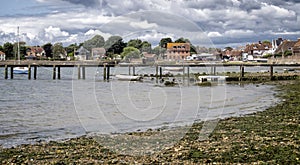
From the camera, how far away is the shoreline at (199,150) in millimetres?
8234

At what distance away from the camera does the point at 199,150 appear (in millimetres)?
9141

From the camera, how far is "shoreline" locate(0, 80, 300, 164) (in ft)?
27.0

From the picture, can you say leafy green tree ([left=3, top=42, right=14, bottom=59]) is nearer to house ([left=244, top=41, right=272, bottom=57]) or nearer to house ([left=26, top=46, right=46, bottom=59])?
house ([left=26, top=46, right=46, bottom=59])

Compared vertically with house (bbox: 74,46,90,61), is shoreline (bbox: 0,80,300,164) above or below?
below

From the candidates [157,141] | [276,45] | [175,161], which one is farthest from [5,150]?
[276,45]

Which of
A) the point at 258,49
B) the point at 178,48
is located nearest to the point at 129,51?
the point at 178,48

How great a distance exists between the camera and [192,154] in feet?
28.6

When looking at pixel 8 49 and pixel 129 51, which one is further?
pixel 8 49

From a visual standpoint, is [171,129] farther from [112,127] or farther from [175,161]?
[175,161]

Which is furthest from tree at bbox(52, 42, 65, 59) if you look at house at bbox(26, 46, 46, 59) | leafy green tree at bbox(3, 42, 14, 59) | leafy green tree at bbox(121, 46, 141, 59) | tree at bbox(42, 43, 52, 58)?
leafy green tree at bbox(121, 46, 141, 59)

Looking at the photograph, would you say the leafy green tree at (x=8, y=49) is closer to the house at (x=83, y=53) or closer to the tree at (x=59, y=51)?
the tree at (x=59, y=51)

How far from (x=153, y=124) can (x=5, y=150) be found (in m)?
6.49

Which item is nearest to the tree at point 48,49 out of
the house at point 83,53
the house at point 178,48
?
the house at point 83,53

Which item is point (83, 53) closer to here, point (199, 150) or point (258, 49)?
point (199, 150)
